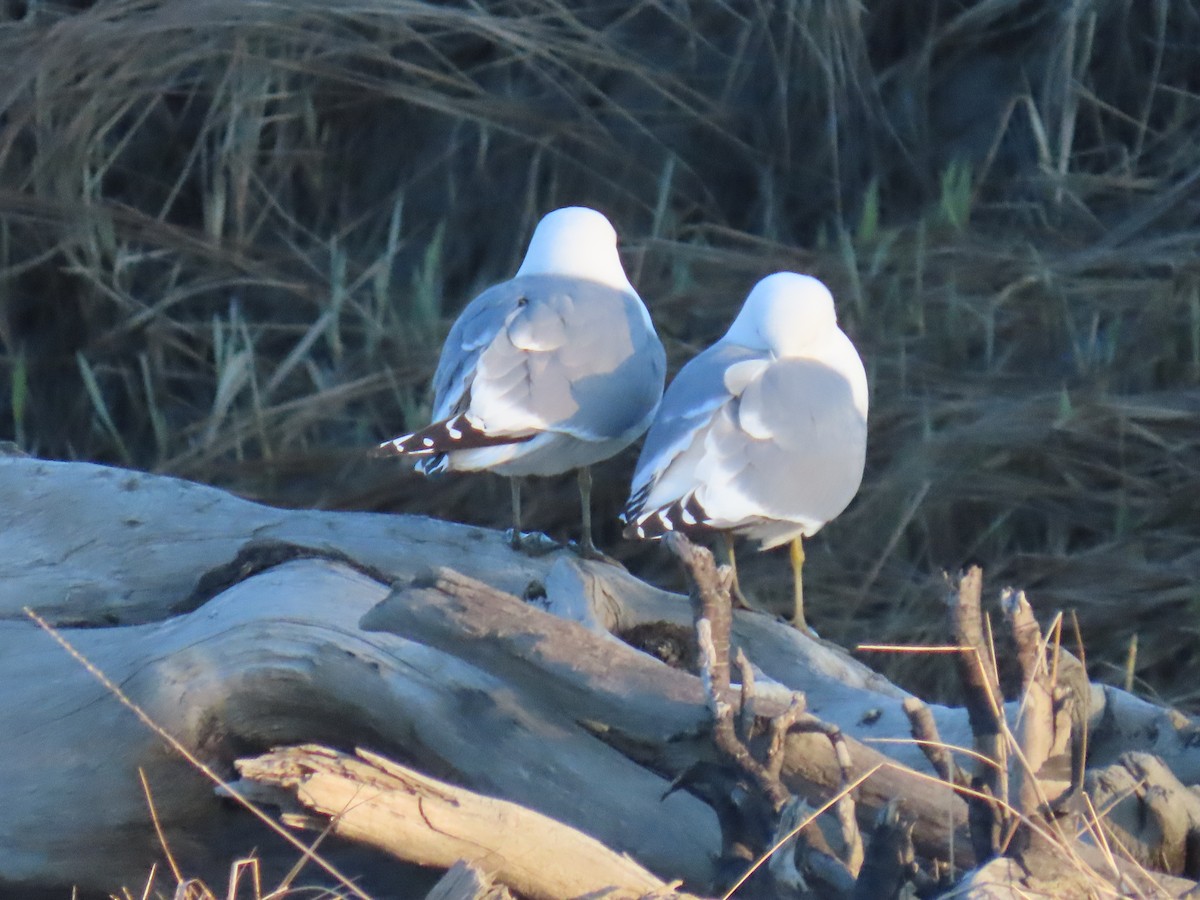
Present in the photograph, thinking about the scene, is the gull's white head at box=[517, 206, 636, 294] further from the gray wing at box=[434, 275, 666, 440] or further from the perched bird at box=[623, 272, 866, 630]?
the perched bird at box=[623, 272, 866, 630]

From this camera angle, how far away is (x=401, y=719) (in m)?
2.25

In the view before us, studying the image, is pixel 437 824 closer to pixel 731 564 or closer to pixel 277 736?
pixel 277 736

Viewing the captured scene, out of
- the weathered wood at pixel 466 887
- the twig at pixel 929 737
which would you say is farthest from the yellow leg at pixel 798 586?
the weathered wood at pixel 466 887

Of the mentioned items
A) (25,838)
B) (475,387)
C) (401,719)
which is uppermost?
(475,387)

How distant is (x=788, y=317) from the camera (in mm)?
3125

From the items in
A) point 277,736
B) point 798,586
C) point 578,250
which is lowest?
point 798,586

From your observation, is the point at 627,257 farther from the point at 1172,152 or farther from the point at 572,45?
the point at 1172,152

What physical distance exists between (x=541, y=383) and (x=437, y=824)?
125 cm

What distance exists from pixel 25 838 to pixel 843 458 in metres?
1.51

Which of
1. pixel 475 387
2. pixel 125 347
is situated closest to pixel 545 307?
pixel 475 387

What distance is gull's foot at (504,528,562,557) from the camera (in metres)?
3.04

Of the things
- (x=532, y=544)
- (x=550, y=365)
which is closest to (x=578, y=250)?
(x=550, y=365)

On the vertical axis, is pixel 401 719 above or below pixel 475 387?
below

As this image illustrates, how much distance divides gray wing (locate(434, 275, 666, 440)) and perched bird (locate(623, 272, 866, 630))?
0.39ft
